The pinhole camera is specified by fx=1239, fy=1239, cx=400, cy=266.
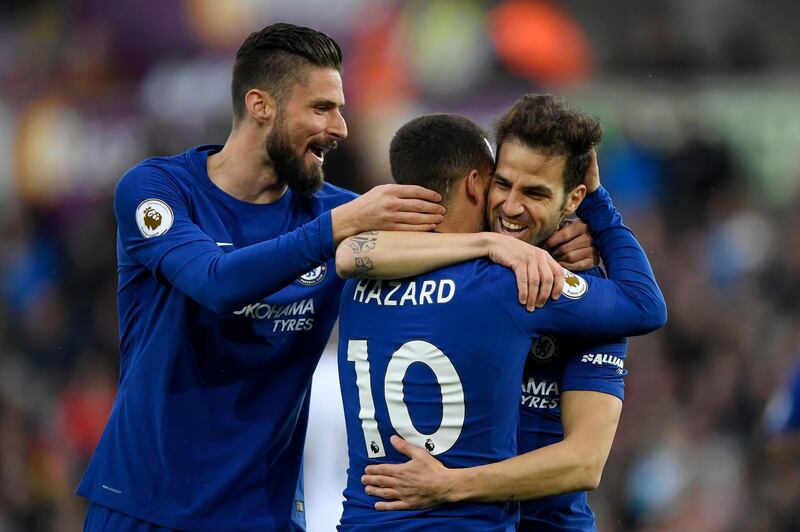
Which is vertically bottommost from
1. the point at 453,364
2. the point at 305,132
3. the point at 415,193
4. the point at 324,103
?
the point at 453,364

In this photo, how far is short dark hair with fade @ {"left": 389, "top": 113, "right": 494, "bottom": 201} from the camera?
3.85 meters

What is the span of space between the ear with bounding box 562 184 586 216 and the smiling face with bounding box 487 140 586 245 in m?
0.04

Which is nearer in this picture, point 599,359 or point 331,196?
point 599,359

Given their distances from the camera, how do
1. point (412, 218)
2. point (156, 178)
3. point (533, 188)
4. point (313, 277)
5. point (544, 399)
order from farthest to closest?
point (313, 277) → point (156, 178) → point (544, 399) → point (533, 188) → point (412, 218)

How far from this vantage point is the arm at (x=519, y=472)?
3.62 m

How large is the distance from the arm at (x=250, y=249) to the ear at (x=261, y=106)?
20.8 inches

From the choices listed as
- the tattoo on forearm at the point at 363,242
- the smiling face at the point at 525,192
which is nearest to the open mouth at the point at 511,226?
the smiling face at the point at 525,192

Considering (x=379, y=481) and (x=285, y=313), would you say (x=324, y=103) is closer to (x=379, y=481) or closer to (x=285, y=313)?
(x=285, y=313)

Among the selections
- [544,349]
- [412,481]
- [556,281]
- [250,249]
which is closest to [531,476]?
[412,481]

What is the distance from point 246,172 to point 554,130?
127 centimetres

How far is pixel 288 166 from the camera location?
4.59 metres

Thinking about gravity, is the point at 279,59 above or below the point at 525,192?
above

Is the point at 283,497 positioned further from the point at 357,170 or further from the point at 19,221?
the point at 19,221

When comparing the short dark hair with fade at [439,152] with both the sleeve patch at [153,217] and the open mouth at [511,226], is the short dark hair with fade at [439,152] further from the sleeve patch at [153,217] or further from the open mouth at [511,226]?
the sleeve patch at [153,217]
